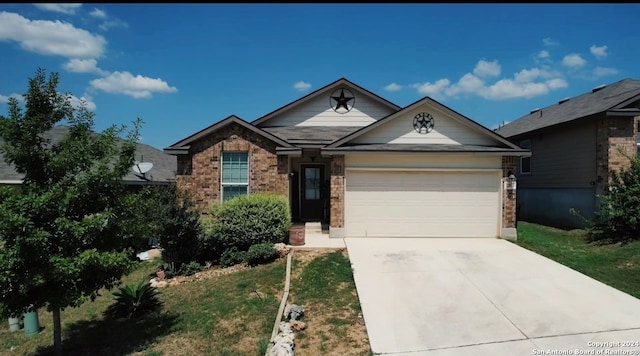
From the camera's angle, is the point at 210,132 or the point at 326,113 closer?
the point at 210,132

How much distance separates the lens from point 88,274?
6.17 metres

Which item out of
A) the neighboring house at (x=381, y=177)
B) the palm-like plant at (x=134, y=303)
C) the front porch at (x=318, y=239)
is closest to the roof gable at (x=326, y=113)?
the neighboring house at (x=381, y=177)

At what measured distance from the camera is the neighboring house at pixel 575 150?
13.0 metres

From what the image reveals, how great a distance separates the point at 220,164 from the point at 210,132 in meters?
1.10

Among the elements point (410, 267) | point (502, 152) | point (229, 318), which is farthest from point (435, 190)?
point (229, 318)

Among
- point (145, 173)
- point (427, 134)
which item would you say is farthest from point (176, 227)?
point (427, 134)

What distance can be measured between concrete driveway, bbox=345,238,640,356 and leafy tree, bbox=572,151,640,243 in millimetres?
3703

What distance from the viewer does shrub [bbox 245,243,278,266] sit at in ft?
32.7

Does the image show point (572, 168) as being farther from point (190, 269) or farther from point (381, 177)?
point (190, 269)

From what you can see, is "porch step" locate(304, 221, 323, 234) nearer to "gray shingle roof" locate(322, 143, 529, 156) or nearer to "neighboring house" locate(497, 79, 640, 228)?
"gray shingle roof" locate(322, 143, 529, 156)

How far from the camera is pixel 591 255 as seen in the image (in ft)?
34.0

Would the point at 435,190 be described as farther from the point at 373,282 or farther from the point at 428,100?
the point at 373,282

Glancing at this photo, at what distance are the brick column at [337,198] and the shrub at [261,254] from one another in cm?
271

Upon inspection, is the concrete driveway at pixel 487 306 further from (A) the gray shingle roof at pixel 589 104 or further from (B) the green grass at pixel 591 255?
(A) the gray shingle roof at pixel 589 104
